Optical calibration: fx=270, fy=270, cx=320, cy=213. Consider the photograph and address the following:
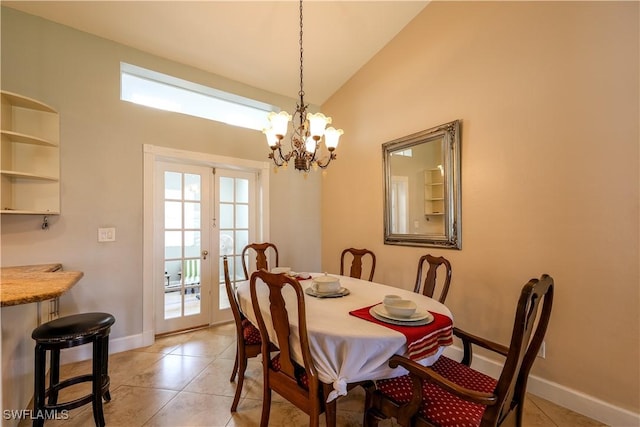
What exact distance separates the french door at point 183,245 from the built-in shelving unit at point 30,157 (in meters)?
0.84

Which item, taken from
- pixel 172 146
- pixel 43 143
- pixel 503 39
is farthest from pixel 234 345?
pixel 503 39

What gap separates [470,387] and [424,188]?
1.85 metres

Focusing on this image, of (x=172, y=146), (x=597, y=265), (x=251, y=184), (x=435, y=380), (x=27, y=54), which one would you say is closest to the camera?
(x=435, y=380)

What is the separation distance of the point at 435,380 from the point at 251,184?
317cm

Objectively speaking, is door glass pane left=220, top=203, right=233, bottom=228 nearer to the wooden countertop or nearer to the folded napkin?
the wooden countertop

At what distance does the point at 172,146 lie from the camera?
298cm

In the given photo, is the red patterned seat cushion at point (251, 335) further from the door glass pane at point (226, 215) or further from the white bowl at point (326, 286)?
the door glass pane at point (226, 215)

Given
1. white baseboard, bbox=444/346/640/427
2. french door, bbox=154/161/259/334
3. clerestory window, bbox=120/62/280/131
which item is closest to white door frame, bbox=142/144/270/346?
french door, bbox=154/161/259/334

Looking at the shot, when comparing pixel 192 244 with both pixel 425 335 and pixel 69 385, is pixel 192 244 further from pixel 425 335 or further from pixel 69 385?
pixel 425 335

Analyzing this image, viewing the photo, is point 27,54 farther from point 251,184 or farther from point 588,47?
point 588,47

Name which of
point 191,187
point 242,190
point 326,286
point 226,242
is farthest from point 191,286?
point 326,286

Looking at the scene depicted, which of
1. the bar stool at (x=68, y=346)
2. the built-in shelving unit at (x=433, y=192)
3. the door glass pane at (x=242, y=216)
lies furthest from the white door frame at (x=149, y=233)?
the built-in shelving unit at (x=433, y=192)

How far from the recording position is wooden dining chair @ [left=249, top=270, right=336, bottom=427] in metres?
1.28

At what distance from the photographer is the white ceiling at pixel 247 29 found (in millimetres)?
2430
